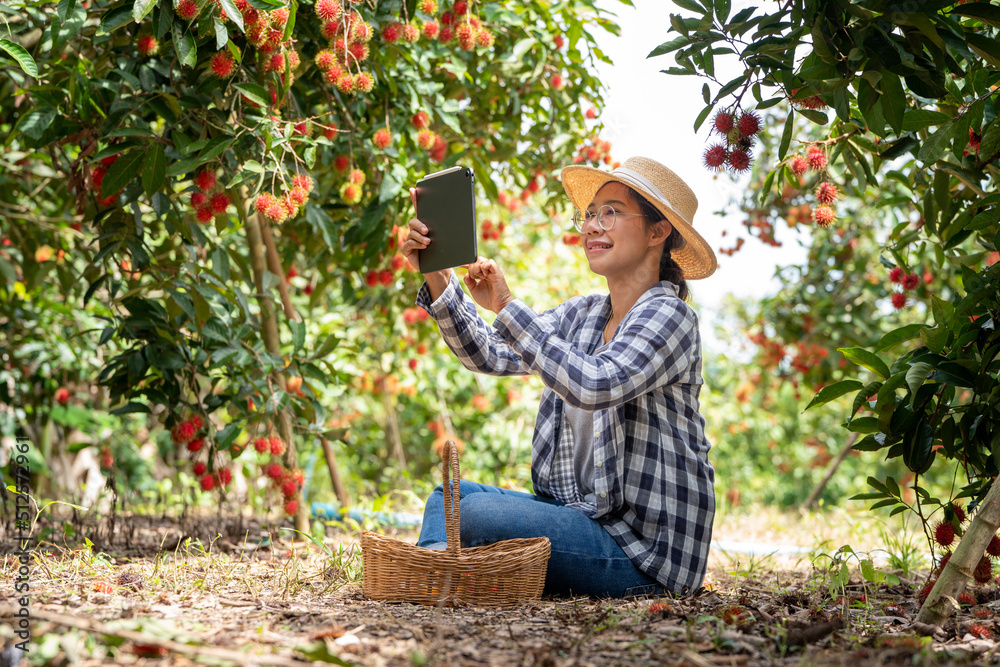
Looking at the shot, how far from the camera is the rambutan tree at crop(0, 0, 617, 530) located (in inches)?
78.6

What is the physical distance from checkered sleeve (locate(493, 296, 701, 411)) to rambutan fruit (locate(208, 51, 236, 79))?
0.92 meters

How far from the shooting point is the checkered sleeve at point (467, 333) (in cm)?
196

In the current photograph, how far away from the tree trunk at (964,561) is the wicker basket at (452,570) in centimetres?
78

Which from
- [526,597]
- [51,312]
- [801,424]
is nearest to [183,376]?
[526,597]

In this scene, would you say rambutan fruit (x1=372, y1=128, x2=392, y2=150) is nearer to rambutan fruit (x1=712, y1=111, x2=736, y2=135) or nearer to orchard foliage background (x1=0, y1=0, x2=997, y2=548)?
orchard foliage background (x1=0, y1=0, x2=997, y2=548)

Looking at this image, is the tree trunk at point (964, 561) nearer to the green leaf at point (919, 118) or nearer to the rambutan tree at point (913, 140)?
the rambutan tree at point (913, 140)

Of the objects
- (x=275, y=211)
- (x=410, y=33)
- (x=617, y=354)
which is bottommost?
(x=617, y=354)

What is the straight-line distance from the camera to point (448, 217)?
1.84m

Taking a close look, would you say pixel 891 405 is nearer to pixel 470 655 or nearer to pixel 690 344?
pixel 690 344

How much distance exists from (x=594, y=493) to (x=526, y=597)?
0.32 meters

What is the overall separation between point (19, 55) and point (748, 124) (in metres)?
1.71

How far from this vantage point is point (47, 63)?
6.88 feet

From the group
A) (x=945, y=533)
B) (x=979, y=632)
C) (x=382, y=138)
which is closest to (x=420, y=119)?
(x=382, y=138)

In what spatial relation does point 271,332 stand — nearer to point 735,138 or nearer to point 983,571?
point 735,138
